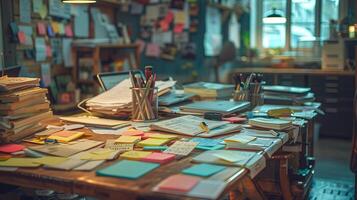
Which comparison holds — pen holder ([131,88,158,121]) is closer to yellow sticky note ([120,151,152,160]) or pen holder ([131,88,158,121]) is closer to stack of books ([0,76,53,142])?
stack of books ([0,76,53,142])

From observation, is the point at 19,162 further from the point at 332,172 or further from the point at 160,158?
the point at 332,172

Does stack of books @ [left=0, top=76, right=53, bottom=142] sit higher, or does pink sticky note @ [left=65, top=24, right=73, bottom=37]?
pink sticky note @ [left=65, top=24, right=73, bottom=37]

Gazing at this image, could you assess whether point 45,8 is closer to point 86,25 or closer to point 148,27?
Answer: point 86,25

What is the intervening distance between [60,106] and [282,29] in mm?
3714

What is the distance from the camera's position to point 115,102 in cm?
224

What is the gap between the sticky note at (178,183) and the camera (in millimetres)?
1162

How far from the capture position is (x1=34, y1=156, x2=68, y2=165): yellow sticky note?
1.43 m

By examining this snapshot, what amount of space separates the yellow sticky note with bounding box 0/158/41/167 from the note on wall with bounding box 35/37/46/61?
1.96 m

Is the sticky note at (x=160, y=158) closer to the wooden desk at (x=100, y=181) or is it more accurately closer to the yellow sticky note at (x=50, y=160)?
the wooden desk at (x=100, y=181)

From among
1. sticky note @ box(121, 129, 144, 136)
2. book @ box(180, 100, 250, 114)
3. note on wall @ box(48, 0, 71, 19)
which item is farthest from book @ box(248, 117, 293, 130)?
note on wall @ box(48, 0, 71, 19)

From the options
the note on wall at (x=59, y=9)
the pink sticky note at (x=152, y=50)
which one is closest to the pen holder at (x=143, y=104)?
the note on wall at (x=59, y=9)

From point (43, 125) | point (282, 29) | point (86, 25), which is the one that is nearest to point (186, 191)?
point (43, 125)

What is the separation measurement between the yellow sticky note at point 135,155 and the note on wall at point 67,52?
2.32m

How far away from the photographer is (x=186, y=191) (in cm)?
114
